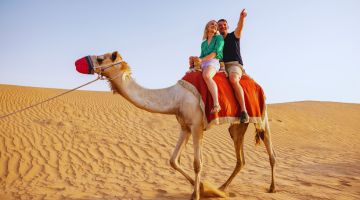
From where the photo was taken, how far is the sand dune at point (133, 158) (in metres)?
5.94

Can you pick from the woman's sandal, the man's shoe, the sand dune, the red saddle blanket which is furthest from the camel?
the sand dune

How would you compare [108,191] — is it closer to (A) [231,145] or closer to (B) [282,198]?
(B) [282,198]

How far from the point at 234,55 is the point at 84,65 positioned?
2.68 meters

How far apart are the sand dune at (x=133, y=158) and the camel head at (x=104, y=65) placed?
238 centimetres

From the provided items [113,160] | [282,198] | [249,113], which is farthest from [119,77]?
[113,160]

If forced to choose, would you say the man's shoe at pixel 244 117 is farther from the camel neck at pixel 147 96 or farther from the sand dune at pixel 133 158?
the sand dune at pixel 133 158

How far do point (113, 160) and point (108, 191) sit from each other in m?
3.14

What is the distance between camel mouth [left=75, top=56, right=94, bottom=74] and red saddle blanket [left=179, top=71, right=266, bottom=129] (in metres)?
1.46

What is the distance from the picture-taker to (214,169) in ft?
28.5

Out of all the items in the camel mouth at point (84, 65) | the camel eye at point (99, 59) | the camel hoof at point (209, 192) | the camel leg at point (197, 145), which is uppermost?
the camel eye at point (99, 59)

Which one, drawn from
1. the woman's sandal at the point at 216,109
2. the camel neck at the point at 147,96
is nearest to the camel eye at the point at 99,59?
A: the camel neck at the point at 147,96

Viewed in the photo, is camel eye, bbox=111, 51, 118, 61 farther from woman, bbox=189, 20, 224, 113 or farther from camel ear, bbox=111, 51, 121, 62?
woman, bbox=189, 20, 224, 113

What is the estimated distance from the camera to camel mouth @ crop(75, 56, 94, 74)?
4.12m

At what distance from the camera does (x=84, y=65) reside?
13.6 ft
